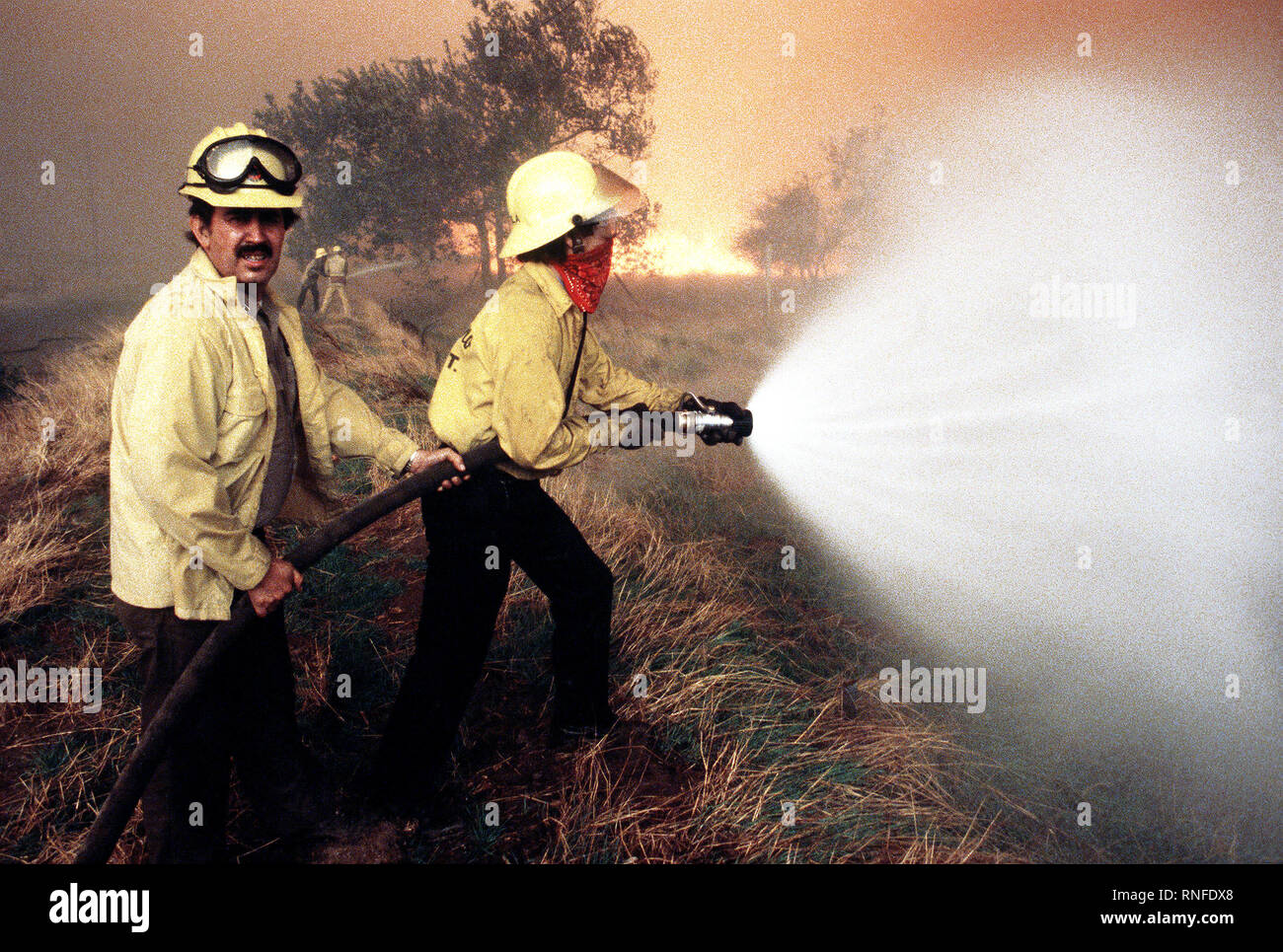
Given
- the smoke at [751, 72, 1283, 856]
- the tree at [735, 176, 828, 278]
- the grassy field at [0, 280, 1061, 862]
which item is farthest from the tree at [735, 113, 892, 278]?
the grassy field at [0, 280, 1061, 862]

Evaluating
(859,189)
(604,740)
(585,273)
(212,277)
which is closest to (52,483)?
(212,277)

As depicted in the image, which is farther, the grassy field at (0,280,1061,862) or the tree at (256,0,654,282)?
the tree at (256,0,654,282)

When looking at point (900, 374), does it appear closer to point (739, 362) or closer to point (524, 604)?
point (739, 362)

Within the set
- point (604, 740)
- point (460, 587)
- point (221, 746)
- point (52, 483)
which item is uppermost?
point (52, 483)

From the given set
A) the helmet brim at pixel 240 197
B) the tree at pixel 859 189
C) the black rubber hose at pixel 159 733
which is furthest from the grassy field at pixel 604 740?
the tree at pixel 859 189

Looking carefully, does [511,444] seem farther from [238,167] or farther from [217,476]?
[238,167]

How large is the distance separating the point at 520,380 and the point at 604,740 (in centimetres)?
162

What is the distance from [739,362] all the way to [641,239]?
4837 millimetres

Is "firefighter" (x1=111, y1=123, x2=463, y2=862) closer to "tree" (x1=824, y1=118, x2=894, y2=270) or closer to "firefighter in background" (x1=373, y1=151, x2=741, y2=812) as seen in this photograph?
A: "firefighter in background" (x1=373, y1=151, x2=741, y2=812)

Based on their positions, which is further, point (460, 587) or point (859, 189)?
point (859, 189)

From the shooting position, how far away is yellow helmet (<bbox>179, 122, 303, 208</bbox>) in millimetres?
2229

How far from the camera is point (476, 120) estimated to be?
17.9 metres

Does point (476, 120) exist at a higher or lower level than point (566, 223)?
higher

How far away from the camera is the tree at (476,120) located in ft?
55.8
